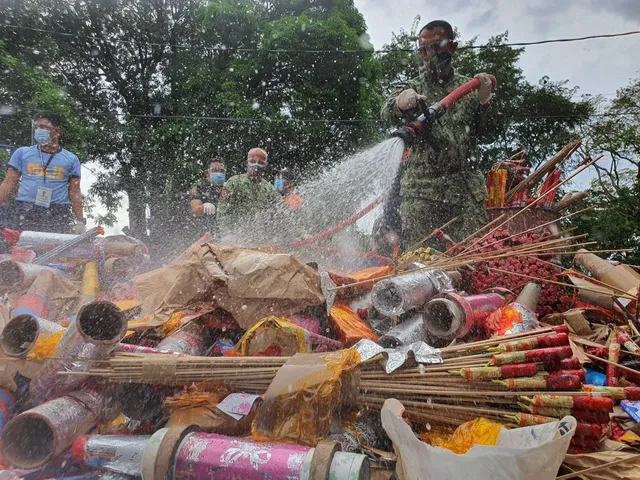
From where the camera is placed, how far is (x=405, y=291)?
8.52ft

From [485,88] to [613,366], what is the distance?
2630 mm

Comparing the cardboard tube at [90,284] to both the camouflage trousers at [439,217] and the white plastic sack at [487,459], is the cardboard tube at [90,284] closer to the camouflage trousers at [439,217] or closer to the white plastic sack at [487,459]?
the white plastic sack at [487,459]

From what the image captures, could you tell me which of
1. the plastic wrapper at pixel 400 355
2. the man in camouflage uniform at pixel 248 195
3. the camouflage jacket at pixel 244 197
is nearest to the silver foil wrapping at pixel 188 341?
the plastic wrapper at pixel 400 355

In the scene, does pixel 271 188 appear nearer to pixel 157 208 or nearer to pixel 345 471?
pixel 345 471

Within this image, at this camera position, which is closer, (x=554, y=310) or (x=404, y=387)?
(x=404, y=387)

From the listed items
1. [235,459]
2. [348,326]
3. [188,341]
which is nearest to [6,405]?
[188,341]

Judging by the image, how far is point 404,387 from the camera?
6.25 feet

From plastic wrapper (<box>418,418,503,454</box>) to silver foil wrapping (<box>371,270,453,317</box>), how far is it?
868 millimetres

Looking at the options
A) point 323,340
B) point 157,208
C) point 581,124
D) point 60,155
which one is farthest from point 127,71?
point 323,340

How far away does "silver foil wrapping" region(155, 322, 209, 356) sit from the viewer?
7.42 ft

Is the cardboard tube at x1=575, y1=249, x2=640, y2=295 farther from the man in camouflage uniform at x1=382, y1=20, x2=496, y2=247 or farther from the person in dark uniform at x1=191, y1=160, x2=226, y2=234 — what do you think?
Result: the person in dark uniform at x1=191, y1=160, x2=226, y2=234

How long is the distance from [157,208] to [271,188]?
9.34m

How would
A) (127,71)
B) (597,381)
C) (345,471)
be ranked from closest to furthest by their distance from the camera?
1. (345,471)
2. (597,381)
3. (127,71)

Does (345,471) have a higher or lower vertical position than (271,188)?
lower
